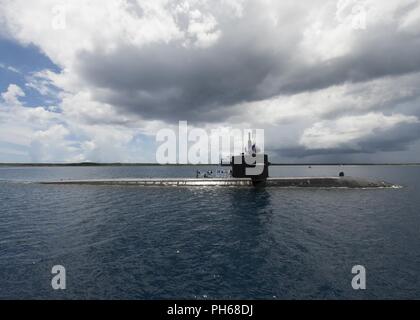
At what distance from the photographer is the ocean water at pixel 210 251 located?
47.8ft

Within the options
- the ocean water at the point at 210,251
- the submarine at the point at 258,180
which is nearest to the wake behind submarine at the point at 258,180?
the submarine at the point at 258,180

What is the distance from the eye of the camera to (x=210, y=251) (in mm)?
20344

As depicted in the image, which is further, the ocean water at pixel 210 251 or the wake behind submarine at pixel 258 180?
the wake behind submarine at pixel 258 180

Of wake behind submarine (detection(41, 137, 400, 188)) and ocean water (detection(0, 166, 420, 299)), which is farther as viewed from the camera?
wake behind submarine (detection(41, 137, 400, 188))

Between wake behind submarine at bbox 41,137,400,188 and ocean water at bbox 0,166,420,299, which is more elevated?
wake behind submarine at bbox 41,137,400,188

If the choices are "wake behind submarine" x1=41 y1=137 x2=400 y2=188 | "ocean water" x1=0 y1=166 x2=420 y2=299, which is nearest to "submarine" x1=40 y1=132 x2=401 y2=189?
"wake behind submarine" x1=41 y1=137 x2=400 y2=188

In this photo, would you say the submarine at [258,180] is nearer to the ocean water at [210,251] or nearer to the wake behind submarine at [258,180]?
the wake behind submarine at [258,180]

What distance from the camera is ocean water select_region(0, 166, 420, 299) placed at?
14.6 m

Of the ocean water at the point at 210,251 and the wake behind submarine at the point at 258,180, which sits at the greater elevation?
the wake behind submarine at the point at 258,180

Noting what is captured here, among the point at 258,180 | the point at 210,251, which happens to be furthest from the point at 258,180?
the point at 210,251

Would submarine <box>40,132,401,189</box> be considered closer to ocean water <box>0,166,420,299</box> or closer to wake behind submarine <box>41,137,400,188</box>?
wake behind submarine <box>41,137,400,188</box>

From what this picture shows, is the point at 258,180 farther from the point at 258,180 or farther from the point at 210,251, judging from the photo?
the point at 210,251

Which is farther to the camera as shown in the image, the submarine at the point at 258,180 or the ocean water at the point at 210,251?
the submarine at the point at 258,180
